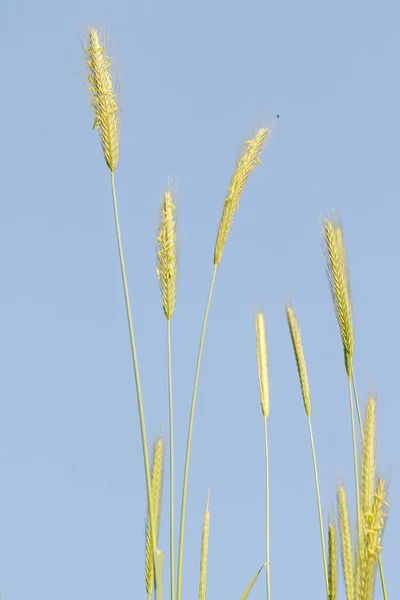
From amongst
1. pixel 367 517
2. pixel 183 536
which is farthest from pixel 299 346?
pixel 367 517

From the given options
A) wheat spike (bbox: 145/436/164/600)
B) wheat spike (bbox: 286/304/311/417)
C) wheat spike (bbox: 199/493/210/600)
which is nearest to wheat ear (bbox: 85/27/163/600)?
wheat spike (bbox: 145/436/164/600)

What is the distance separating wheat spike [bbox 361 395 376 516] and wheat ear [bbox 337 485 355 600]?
0.32m

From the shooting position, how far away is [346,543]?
289 cm

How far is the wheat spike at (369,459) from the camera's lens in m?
2.06

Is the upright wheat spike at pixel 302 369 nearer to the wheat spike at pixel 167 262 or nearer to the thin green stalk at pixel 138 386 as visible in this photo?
the wheat spike at pixel 167 262

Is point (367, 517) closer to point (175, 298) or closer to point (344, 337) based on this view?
point (175, 298)

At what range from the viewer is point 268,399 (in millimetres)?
3982

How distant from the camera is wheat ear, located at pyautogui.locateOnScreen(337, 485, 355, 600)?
2643 millimetres

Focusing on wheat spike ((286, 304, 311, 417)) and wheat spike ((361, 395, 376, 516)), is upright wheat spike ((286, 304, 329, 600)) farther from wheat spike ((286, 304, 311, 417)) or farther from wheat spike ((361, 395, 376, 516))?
wheat spike ((361, 395, 376, 516))

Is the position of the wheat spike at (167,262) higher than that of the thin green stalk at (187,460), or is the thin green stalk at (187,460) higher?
the wheat spike at (167,262)

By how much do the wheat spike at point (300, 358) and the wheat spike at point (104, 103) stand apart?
4.49 feet

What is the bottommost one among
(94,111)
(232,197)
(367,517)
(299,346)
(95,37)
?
(367,517)

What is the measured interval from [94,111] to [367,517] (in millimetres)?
1569

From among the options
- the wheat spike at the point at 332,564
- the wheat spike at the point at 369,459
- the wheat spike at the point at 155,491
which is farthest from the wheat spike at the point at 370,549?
the wheat spike at the point at 155,491
